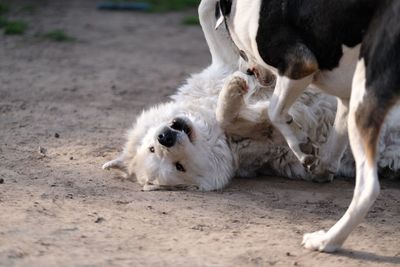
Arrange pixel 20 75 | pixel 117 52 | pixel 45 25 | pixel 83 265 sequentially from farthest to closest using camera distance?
pixel 45 25 < pixel 117 52 < pixel 20 75 < pixel 83 265

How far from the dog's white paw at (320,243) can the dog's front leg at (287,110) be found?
2.87 feet

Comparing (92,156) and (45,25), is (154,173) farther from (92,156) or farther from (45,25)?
(45,25)

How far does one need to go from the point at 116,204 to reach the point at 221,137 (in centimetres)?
122

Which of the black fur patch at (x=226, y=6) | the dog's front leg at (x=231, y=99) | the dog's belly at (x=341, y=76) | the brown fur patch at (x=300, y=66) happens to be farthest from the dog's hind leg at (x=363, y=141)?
the dog's front leg at (x=231, y=99)

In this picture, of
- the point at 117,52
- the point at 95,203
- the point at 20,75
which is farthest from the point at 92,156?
the point at 117,52

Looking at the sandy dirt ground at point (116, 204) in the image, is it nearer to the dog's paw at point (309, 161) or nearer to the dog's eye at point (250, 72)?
the dog's paw at point (309, 161)

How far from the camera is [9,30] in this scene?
38.1 ft

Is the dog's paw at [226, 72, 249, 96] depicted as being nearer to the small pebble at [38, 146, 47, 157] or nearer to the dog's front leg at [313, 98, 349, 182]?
the dog's front leg at [313, 98, 349, 182]

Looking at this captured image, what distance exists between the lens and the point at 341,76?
5.20m

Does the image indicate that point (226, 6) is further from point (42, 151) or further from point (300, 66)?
point (42, 151)

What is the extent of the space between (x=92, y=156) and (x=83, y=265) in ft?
7.92

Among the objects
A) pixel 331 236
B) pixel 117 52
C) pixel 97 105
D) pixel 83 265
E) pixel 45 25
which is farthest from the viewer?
pixel 45 25

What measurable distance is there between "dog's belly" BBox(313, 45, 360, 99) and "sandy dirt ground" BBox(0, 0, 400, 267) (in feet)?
2.87

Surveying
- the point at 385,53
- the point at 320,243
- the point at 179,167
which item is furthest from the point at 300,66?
the point at 179,167
